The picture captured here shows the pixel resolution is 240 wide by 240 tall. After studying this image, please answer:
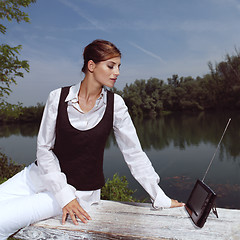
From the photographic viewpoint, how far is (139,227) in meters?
1.85

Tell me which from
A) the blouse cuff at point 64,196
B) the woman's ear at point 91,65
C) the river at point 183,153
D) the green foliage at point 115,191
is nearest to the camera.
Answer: the blouse cuff at point 64,196

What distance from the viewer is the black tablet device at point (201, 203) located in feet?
5.64

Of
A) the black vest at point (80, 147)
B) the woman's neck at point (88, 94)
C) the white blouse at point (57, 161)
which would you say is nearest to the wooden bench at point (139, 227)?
the white blouse at point (57, 161)

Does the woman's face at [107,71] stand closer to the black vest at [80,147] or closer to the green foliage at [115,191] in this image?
the black vest at [80,147]

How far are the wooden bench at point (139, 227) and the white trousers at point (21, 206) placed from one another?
0.08 m

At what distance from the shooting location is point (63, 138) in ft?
6.78

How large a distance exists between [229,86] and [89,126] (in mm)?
43484

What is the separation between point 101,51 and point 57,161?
3.27 ft

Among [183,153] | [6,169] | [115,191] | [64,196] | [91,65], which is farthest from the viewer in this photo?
[183,153]

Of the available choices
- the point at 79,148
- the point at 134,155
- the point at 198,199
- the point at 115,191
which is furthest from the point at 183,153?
the point at 79,148

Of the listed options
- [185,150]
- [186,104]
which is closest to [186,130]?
[186,104]

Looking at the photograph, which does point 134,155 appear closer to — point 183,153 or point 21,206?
point 21,206

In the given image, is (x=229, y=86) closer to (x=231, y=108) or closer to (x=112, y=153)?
(x=231, y=108)

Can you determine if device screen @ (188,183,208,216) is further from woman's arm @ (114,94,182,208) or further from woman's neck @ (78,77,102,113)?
woman's neck @ (78,77,102,113)
